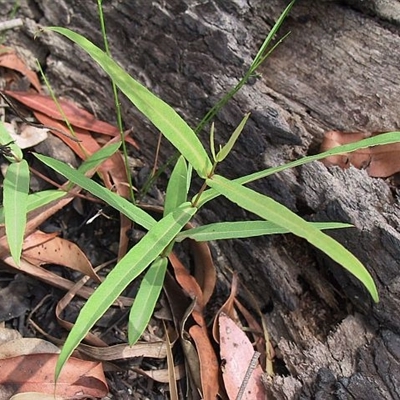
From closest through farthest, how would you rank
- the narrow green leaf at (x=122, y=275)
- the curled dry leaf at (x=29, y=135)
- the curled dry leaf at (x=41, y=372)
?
the narrow green leaf at (x=122, y=275) < the curled dry leaf at (x=41, y=372) < the curled dry leaf at (x=29, y=135)

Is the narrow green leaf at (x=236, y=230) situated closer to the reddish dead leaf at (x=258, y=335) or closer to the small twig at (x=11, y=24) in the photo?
the reddish dead leaf at (x=258, y=335)

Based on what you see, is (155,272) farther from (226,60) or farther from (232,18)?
(232,18)

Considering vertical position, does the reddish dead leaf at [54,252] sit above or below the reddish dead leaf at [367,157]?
below

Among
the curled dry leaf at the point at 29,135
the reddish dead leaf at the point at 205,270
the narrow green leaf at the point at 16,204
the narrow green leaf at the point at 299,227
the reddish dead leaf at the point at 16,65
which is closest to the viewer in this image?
the narrow green leaf at the point at 299,227

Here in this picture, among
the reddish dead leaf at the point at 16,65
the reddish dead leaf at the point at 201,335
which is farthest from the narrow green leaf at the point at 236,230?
the reddish dead leaf at the point at 16,65

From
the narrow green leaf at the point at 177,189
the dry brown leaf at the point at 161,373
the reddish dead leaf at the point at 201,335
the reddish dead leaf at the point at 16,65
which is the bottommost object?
the dry brown leaf at the point at 161,373

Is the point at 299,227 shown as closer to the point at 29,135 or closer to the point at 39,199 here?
the point at 39,199

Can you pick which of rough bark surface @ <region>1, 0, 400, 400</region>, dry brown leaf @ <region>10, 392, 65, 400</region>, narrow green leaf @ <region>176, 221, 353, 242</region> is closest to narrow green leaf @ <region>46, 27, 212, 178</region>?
narrow green leaf @ <region>176, 221, 353, 242</region>

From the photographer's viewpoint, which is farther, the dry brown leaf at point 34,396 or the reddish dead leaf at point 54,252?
the reddish dead leaf at point 54,252
